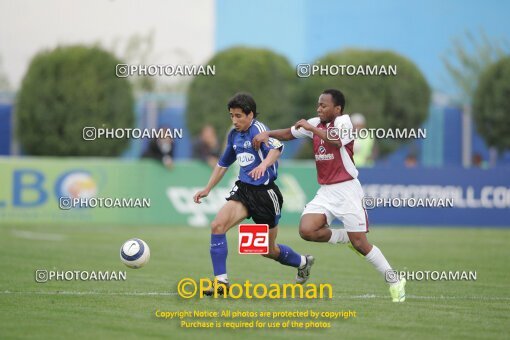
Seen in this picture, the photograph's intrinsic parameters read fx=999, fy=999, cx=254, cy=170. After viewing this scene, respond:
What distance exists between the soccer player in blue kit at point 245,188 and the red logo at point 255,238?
0.37 feet

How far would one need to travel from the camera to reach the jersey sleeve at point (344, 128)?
10.6m

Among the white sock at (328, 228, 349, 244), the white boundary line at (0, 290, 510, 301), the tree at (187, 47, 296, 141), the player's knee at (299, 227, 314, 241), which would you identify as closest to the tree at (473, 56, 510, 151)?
the tree at (187, 47, 296, 141)

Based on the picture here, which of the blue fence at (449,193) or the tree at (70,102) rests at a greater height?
the tree at (70,102)

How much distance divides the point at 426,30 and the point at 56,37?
15.0m

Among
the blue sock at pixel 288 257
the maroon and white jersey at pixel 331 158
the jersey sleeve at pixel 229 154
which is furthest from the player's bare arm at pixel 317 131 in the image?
the blue sock at pixel 288 257

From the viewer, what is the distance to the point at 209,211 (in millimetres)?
23516

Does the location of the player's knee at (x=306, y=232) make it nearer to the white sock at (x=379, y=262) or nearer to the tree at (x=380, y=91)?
the white sock at (x=379, y=262)

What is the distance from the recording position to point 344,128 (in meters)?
10.6

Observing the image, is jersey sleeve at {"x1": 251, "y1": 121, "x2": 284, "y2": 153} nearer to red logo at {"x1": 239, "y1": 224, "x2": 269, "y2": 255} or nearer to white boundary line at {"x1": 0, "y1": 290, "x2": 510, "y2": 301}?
red logo at {"x1": 239, "y1": 224, "x2": 269, "y2": 255}

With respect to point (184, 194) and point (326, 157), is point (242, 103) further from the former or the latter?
point (184, 194)

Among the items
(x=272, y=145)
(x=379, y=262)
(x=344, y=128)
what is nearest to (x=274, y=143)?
(x=272, y=145)

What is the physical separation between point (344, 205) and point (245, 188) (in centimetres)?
114

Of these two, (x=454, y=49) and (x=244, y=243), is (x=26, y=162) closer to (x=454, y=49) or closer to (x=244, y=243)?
(x=244, y=243)

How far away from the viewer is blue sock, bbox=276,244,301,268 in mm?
11648
